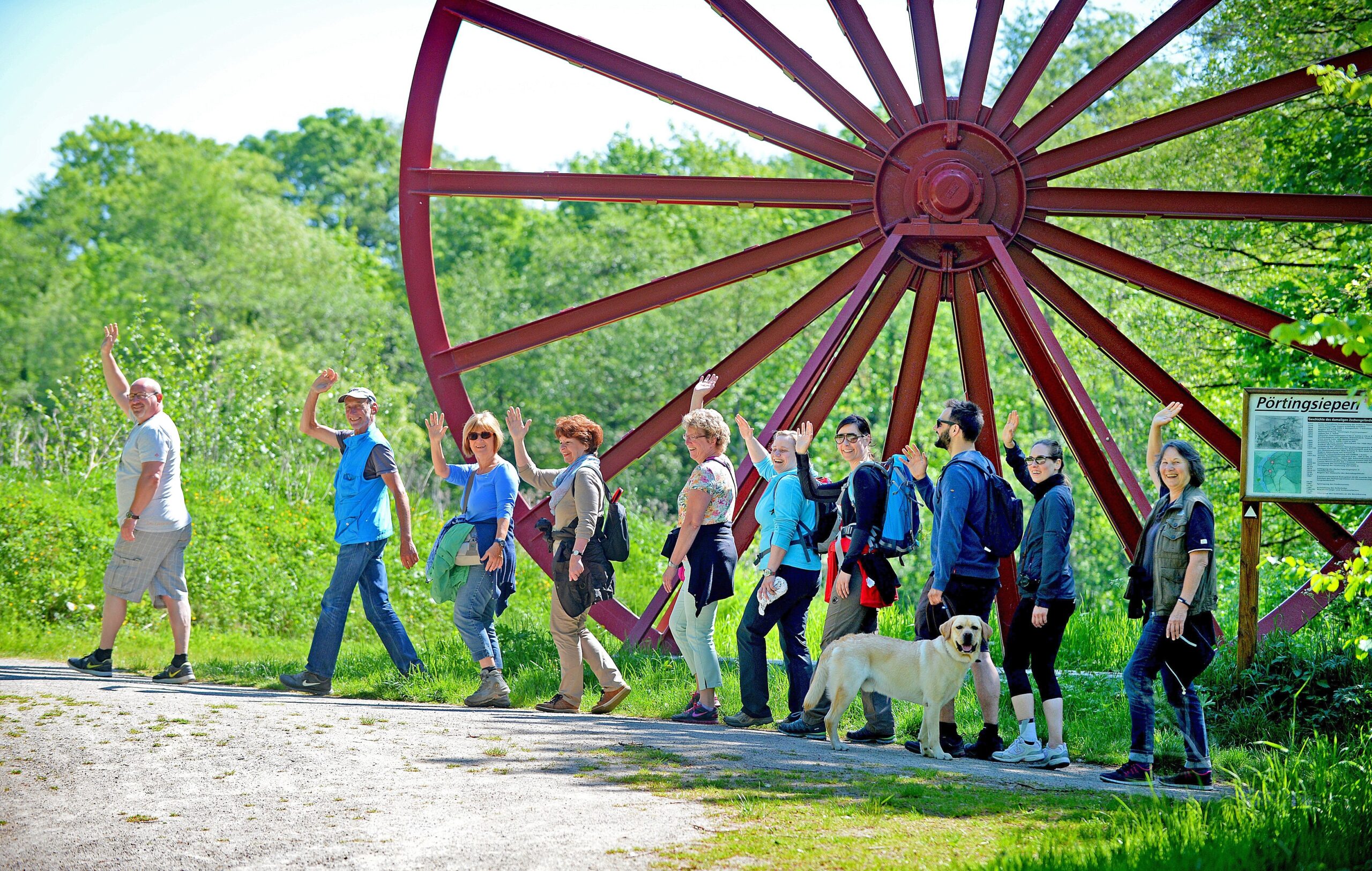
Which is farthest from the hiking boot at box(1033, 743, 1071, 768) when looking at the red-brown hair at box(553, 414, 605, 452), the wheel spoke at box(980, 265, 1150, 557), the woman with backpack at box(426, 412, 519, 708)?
the woman with backpack at box(426, 412, 519, 708)

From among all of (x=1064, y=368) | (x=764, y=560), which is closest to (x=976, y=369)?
(x=1064, y=368)

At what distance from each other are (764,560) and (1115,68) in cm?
351

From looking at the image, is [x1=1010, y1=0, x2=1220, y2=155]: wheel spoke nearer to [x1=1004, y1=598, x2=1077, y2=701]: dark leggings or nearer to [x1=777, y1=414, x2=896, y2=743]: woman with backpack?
[x1=777, y1=414, x2=896, y2=743]: woman with backpack

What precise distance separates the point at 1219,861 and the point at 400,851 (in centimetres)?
252

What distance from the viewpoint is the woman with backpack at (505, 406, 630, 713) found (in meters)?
6.36

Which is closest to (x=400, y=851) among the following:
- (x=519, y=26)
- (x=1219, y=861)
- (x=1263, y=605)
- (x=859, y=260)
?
(x=1219, y=861)

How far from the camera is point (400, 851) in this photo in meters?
3.93

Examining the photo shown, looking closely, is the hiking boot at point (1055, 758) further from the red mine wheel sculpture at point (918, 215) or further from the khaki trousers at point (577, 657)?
the khaki trousers at point (577, 657)

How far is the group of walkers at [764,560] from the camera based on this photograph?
5.29 metres

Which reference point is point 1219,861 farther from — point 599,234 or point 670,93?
point 599,234

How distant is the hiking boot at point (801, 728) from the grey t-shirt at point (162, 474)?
3.69 metres

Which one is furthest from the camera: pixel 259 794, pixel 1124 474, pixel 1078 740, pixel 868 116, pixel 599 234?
pixel 599 234

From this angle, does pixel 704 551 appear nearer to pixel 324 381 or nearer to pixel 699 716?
pixel 699 716

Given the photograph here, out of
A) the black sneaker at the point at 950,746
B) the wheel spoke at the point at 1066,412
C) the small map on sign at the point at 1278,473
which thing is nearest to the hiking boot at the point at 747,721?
the black sneaker at the point at 950,746
